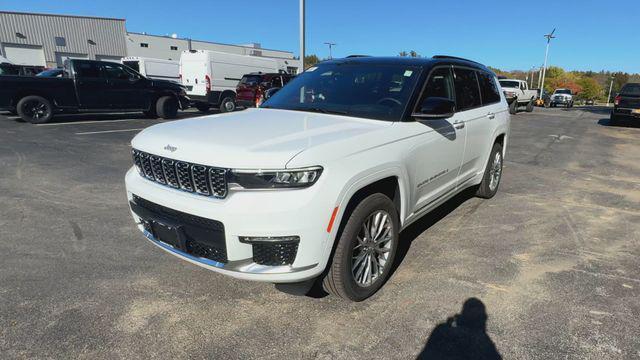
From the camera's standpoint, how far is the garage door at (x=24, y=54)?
38.9m

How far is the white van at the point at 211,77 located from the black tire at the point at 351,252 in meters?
15.1

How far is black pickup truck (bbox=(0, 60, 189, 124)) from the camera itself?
1141cm

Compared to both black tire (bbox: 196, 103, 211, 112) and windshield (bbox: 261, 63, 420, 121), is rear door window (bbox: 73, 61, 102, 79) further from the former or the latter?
windshield (bbox: 261, 63, 420, 121)

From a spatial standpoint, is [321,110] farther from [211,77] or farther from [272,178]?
[211,77]

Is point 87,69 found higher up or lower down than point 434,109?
higher up

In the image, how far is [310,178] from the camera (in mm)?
2430

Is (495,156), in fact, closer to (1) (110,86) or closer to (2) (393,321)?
(2) (393,321)

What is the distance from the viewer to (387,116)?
3.32 meters

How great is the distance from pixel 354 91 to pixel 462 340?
2215 mm

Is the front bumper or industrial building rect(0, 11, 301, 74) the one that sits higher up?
industrial building rect(0, 11, 301, 74)

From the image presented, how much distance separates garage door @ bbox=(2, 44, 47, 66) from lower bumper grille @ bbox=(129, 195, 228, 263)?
45.9 meters

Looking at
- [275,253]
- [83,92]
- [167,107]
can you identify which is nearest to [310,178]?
[275,253]

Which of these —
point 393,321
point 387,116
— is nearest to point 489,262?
point 393,321

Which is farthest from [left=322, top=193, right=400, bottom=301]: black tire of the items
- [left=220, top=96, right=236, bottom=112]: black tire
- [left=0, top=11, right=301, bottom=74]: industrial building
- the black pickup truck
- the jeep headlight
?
[left=0, top=11, right=301, bottom=74]: industrial building
